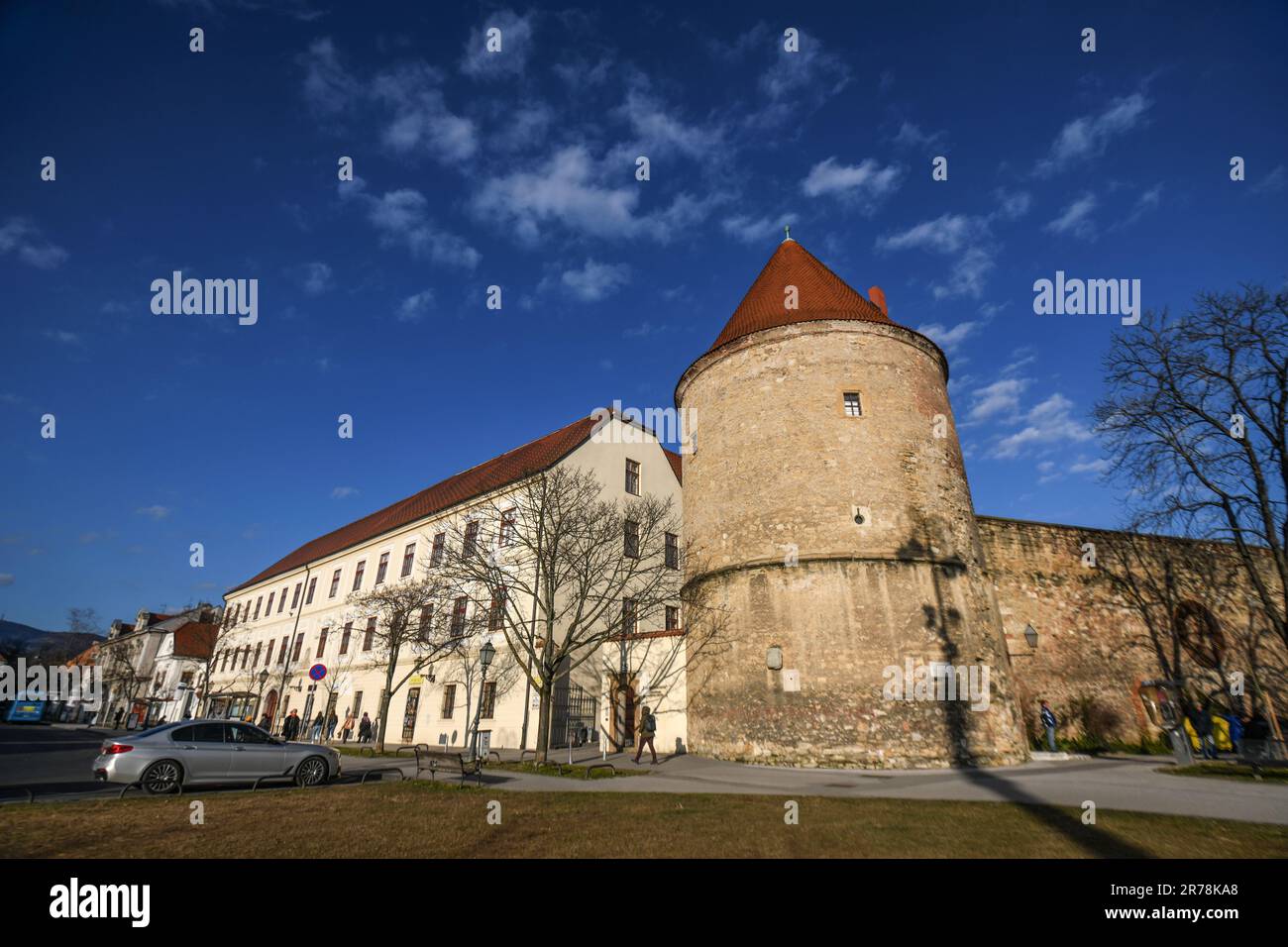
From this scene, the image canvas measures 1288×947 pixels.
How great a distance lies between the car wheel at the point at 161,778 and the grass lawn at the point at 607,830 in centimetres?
138

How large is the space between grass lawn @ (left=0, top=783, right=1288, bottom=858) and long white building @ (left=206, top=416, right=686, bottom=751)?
999cm

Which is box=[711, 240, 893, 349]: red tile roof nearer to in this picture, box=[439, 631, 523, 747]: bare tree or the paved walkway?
the paved walkway

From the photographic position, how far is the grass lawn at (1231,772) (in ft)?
39.7

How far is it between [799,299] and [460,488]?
22127mm

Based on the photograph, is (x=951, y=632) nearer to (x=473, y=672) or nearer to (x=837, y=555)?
(x=837, y=555)

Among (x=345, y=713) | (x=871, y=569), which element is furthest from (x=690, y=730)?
(x=345, y=713)

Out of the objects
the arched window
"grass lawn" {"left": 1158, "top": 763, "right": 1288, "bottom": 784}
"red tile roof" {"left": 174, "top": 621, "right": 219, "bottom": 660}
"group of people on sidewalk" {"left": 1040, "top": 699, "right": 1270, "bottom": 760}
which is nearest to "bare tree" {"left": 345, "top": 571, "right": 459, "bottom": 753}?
"group of people on sidewalk" {"left": 1040, "top": 699, "right": 1270, "bottom": 760}

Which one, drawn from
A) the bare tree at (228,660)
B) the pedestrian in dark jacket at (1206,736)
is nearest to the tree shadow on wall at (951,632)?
the pedestrian in dark jacket at (1206,736)

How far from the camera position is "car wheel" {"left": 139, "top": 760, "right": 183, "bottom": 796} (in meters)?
10.3

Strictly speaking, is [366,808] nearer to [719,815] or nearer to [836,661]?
[719,815]

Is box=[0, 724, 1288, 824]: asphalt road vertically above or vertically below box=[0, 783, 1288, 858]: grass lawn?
below

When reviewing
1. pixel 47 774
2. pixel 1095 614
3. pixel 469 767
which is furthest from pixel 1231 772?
pixel 47 774

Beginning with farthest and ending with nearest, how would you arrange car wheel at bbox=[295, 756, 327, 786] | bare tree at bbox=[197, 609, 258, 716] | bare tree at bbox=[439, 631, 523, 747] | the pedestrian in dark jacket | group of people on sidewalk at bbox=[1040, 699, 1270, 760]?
bare tree at bbox=[197, 609, 258, 716] < bare tree at bbox=[439, 631, 523, 747] < the pedestrian in dark jacket < group of people on sidewalk at bbox=[1040, 699, 1270, 760] < car wheel at bbox=[295, 756, 327, 786]
